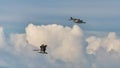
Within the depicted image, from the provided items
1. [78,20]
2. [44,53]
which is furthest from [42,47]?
[78,20]

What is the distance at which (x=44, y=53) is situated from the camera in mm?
99938

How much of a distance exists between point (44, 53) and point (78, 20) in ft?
94.6

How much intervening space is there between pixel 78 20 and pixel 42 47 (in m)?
30.1

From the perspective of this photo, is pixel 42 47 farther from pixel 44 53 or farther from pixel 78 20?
pixel 78 20

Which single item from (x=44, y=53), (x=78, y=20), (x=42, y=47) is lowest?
(x=44, y=53)

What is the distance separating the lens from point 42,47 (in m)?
108

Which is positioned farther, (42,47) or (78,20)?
(42,47)

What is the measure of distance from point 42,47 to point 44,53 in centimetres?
874

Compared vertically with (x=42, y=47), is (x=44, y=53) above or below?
below

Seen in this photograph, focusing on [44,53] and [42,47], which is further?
[42,47]

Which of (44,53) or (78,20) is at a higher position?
(78,20)

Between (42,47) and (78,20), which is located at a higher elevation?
(78,20)

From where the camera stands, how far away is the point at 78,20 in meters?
97.7
